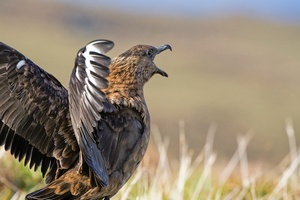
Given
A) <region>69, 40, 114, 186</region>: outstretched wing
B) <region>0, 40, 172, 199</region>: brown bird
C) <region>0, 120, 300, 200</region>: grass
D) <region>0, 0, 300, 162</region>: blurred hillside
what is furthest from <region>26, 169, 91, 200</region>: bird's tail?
<region>0, 0, 300, 162</region>: blurred hillside

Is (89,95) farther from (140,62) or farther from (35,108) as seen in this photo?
→ (140,62)

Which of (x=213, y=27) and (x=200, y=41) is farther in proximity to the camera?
(x=213, y=27)

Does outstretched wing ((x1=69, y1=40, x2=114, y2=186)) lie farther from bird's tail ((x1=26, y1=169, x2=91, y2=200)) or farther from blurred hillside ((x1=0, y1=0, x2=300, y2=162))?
blurred hillside ((x1=0, y1=0, x2=300, y2=162))

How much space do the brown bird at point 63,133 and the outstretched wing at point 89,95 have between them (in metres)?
0.01

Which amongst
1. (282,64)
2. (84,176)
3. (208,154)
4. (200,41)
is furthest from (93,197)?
(200,41)

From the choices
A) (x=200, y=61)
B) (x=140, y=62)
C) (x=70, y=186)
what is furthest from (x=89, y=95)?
(x=200, y=61)

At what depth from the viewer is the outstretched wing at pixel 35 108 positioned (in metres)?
6.04

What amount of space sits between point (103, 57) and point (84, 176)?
1106 mm

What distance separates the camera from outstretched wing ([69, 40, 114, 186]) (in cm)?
535

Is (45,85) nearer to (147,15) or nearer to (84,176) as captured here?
(84,176)

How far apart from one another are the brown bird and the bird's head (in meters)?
0.29

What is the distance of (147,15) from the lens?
127 meters

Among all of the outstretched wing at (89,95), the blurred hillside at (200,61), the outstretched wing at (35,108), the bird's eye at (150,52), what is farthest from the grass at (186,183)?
the blurred hillside at (200,61)

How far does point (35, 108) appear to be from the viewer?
20.1ft
